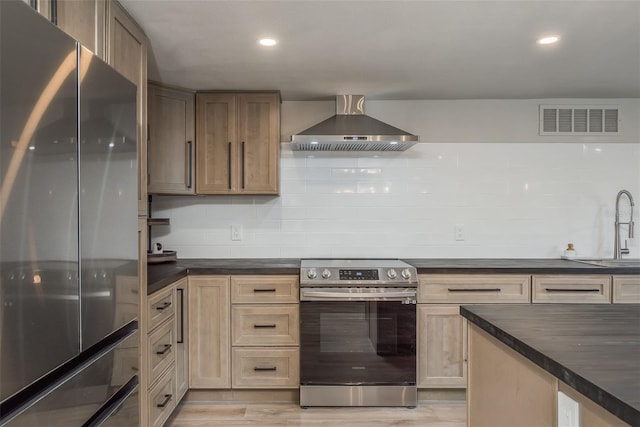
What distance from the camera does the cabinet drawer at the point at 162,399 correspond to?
6.74ft

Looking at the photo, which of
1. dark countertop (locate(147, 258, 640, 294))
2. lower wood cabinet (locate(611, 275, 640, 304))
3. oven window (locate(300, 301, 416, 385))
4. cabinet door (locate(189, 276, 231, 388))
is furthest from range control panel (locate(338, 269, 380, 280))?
lower wood cabinet (locate(611, 275, 640, 304))

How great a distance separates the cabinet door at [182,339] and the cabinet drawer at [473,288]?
1539mm

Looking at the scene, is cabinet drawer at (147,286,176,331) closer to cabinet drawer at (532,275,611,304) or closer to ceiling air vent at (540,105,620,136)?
cabinet drawer at (532,275,611,304)

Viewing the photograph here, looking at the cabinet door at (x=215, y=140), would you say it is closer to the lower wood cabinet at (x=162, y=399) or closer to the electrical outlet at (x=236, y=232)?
the electrical outlet at (x=236, y=232)

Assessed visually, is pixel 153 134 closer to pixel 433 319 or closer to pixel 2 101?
pixel 2 101

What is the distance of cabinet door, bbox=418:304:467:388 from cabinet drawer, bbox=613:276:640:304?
→ 1.02 meters

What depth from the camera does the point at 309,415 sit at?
2.57 metres

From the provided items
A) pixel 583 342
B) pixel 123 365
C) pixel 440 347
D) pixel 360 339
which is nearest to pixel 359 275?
pixel 360 339

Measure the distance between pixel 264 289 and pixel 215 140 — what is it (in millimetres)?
1138

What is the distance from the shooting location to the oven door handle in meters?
2.61

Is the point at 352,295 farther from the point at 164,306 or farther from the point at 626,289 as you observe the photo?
the point at 626,289

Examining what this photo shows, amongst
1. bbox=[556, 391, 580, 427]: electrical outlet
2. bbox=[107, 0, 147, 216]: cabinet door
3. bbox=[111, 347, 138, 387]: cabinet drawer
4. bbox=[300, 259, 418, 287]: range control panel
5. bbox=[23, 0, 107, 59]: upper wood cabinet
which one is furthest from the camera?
bbox=[300, 259, 418, 287]: range control panel

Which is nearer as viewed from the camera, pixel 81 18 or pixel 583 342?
pixel 583 342

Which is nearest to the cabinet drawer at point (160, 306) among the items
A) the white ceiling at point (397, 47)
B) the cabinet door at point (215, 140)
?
the cabinet door at point (215, 140)
